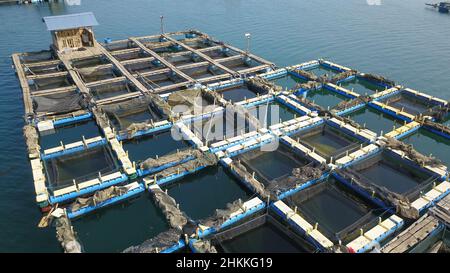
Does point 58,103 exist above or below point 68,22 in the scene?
below

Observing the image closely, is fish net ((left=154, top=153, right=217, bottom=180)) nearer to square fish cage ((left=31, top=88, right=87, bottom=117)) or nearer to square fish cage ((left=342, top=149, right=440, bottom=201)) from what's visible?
square fish cage ((left=342, top=149, right=440, bottom=201))

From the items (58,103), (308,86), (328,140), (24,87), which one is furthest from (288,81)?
(24,87)

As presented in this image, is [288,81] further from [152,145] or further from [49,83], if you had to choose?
[49,83]

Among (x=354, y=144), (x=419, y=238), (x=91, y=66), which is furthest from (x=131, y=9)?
(x=419, y=238)

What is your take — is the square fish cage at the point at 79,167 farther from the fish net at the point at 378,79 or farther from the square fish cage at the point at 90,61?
the fish net at the point at 378,79

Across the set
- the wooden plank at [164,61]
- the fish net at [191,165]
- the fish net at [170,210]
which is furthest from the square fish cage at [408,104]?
the fish net at [170,210]

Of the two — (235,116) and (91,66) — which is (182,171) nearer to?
(235,116)

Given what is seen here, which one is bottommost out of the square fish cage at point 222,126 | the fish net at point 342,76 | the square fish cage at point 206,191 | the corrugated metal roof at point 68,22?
the square fish cage at point 206,191

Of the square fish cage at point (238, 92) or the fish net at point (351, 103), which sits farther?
the square fish cage at point (238, 92)
